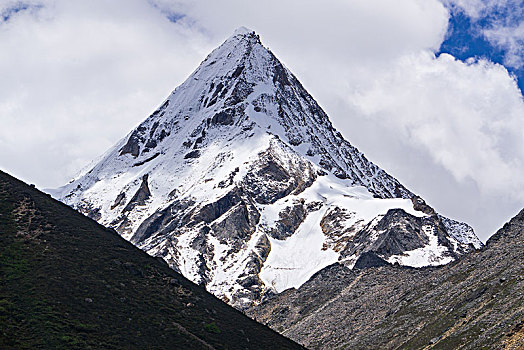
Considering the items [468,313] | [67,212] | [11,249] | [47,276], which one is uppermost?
[67,212]

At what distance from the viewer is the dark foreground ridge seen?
215 feet

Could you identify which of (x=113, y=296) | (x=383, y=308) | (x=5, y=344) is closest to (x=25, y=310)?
(x=5, y=344)

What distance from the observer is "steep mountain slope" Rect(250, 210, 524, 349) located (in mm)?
121562

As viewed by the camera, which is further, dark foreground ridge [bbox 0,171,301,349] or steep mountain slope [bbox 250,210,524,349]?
steep mountain slope [bbox 250,210,524,349]

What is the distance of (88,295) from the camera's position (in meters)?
72.8

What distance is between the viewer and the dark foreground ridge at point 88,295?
65.6 m

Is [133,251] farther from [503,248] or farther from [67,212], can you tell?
[503,248]

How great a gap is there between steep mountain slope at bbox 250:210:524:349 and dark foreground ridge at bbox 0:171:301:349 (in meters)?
45.0

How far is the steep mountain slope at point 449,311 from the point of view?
122 metres

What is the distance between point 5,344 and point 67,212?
105ft

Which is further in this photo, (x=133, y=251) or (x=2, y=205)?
(x=133, y=251)

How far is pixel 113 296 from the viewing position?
75.2 m

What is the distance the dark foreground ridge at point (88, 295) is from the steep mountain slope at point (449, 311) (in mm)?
45007

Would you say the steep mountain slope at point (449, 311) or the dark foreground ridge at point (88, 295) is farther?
the steep mountain slope at point (449, 311)
